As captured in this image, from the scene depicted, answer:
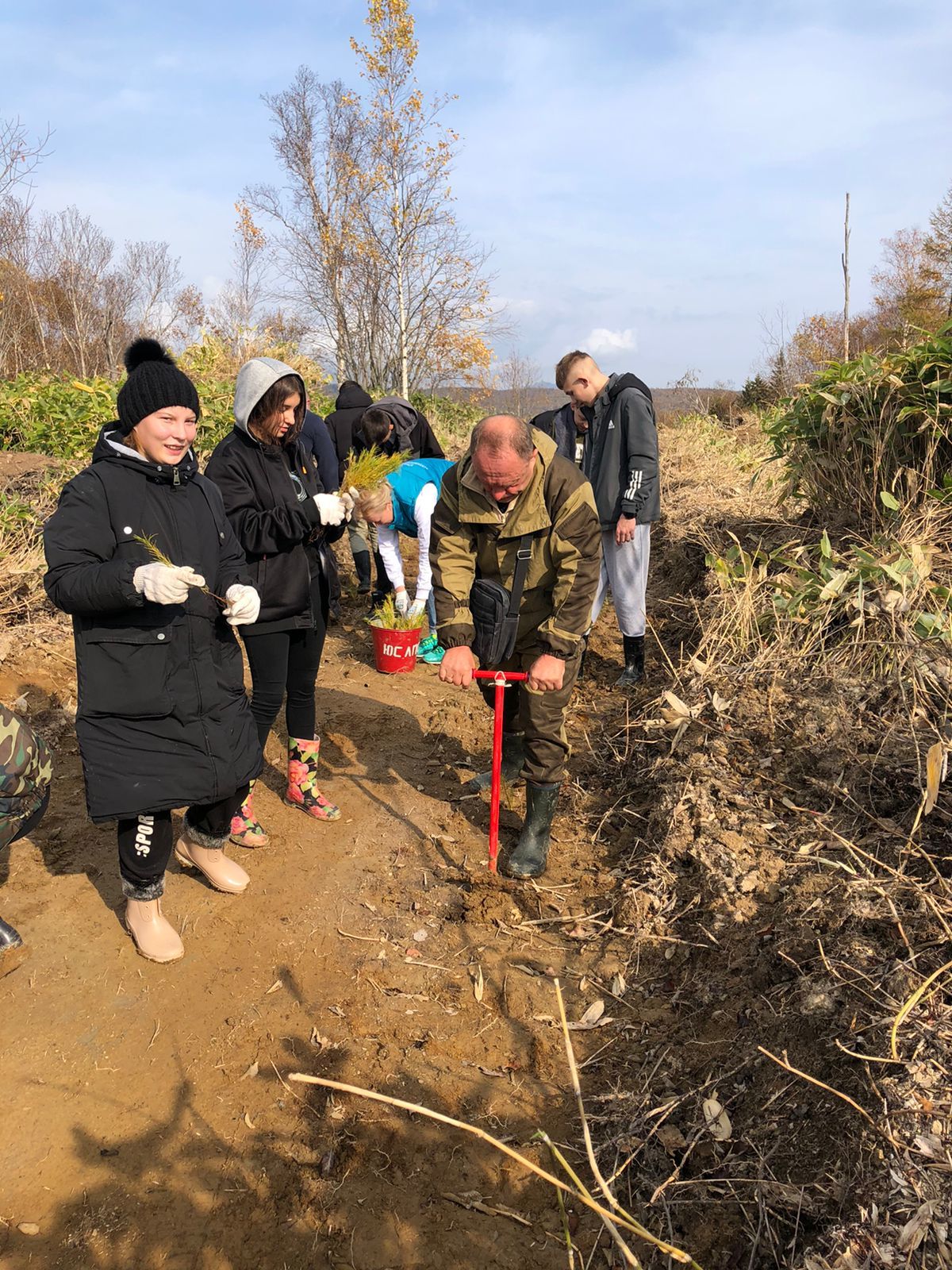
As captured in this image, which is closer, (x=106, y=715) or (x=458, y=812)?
(x=106, y=715)

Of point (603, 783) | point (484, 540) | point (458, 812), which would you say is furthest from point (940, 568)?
point (458, 812)

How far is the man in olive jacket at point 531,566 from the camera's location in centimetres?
303

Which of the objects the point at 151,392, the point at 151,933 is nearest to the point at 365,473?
the point at 151,392

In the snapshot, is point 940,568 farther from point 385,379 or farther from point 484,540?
point 385,379

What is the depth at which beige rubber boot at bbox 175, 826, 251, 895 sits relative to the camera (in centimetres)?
312

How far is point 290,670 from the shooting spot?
3.52 meters

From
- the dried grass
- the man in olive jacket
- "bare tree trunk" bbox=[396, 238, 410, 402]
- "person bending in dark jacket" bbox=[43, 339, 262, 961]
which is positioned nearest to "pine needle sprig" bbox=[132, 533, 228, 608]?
"person bending in dark jacket" bbox=[43, 339, 262, 961]

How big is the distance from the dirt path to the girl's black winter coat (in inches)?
28.1

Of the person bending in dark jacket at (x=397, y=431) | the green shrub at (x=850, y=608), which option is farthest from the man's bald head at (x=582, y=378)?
the green shrub at (x=850, y=608)

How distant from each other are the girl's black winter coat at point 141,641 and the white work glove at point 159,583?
0.03 meters

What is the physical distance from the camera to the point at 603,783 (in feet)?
13.4

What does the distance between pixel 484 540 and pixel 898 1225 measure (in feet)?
8.20

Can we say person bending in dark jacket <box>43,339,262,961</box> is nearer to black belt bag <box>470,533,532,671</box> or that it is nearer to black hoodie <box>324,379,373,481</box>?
black belt bag <box>470,533,532,671</box>

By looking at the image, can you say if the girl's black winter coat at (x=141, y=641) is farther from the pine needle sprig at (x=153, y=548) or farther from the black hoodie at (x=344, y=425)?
the black hoodie at (x=344, y=425)
